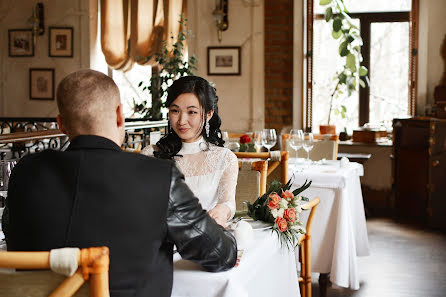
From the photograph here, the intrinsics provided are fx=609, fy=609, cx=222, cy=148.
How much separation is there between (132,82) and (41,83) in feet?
4.35

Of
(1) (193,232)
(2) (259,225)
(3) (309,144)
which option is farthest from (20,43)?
(1) (193,232)

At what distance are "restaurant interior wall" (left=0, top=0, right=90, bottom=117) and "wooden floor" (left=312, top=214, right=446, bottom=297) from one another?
4.88m

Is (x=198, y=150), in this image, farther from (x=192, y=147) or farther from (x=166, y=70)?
(x=166, y=70)

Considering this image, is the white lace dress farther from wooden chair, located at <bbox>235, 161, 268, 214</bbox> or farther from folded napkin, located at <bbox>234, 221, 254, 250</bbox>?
folded napkin, located at <bbox>234, 221, 254, 250</bbox>

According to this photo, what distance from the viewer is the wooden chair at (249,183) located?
A: 10.6 ft

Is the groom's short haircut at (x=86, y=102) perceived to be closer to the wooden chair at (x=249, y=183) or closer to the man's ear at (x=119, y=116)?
the man's ear at (x=119, y=116)

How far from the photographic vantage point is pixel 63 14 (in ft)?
28.8

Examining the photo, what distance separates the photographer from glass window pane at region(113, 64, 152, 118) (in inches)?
353

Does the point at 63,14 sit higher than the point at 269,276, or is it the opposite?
the point at 63,14

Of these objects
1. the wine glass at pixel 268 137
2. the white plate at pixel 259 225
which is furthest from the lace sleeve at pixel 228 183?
the wine glass at pixel 268 137

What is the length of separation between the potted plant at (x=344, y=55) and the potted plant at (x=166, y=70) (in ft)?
5.84

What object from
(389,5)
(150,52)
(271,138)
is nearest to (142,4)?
(150,52)

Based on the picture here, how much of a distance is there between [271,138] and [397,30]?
3.50 m

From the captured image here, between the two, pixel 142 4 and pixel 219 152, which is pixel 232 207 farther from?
pixel 142 4
